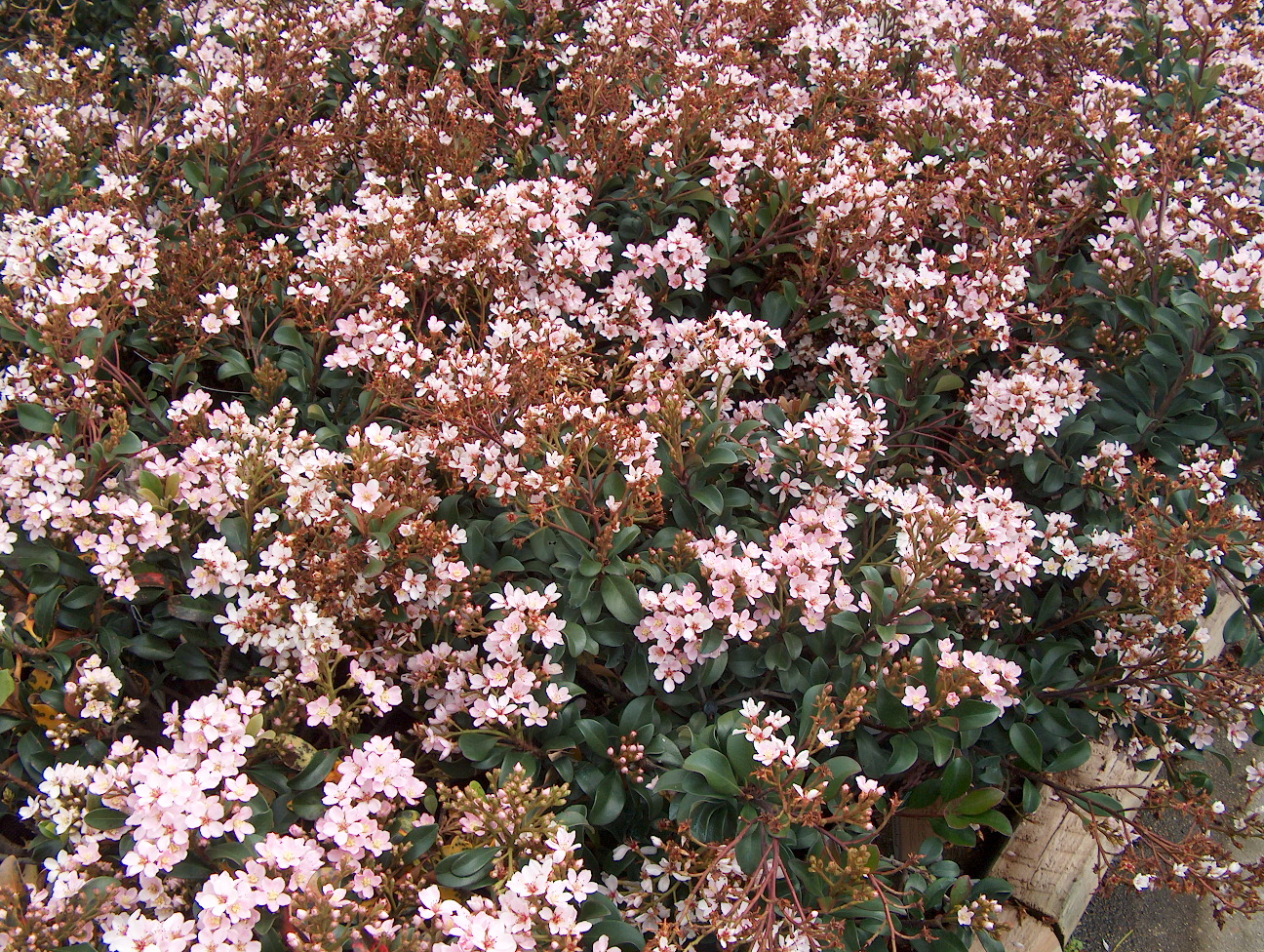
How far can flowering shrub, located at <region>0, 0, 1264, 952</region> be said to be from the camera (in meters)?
1.54

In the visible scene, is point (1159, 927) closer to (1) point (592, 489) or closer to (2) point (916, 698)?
(2) point (916, 698)

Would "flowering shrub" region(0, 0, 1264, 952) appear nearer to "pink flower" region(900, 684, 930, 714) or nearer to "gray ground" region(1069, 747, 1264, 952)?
"pink flower" region(900, 684, 930, 714)

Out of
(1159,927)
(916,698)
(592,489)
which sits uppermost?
(592,489)

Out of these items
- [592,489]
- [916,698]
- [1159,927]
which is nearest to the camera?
[916,698]

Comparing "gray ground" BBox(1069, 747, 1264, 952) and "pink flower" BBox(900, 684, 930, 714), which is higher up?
"pink flower" BBox(900, 684, 930, 714)

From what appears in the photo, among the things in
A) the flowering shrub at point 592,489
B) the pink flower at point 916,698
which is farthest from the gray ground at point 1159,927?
the pink flower at point 916,698

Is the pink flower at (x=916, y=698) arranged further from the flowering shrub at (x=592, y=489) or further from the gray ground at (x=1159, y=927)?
the gray ground at (x=1159, y=927)

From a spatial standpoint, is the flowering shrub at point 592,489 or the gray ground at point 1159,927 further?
the gray ground at point 1159,927

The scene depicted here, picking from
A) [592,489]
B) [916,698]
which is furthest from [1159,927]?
[592,489]

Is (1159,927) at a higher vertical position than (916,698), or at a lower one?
lower

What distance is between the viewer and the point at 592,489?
1.88 meters

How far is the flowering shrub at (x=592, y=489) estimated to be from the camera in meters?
1.54

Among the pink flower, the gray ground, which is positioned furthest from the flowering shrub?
the gray ground

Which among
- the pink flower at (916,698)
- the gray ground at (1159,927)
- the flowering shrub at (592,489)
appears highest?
the flowering shrub at (592,489)
